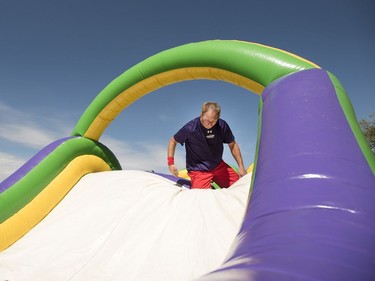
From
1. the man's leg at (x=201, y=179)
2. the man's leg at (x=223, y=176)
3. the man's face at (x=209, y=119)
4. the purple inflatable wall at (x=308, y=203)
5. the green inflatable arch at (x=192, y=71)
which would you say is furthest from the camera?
the man's leg at (x=223, y=176)

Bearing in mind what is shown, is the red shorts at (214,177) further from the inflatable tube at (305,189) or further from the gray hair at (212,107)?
the inflatable tube at (305,189)

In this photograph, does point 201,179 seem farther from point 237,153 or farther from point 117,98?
point 117,98

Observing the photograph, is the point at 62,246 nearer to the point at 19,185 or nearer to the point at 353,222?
the point at 19,185

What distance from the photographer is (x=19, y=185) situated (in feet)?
7.50

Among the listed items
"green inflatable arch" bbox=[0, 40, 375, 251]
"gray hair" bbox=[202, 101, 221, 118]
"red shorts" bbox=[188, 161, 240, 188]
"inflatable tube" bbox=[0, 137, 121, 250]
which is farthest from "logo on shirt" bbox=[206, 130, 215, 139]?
"inflatable tube" bbox=[0, 137, 121, 250]

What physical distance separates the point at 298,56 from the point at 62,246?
1.98 meters

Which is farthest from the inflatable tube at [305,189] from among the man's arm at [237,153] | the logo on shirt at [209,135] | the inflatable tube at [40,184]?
the inflatable tube at [40,184]

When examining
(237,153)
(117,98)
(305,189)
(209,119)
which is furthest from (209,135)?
(305,189)

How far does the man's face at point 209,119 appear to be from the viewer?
2.70m

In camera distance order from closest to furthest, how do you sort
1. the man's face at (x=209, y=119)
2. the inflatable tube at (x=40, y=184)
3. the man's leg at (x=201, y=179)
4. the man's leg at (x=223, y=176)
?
the inflatable tube at (x=40, y=184) → the man's face at (x=209, y=119) → the man's leg at (x=201, y=179) → the man's leg at (x=223, y=176)

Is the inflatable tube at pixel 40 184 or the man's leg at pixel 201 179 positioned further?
the man's leg at pixel 201 179

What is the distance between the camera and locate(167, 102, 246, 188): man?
9.62ft

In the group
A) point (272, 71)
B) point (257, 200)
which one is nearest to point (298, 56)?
point (272, 71)

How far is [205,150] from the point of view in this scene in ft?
9.86
